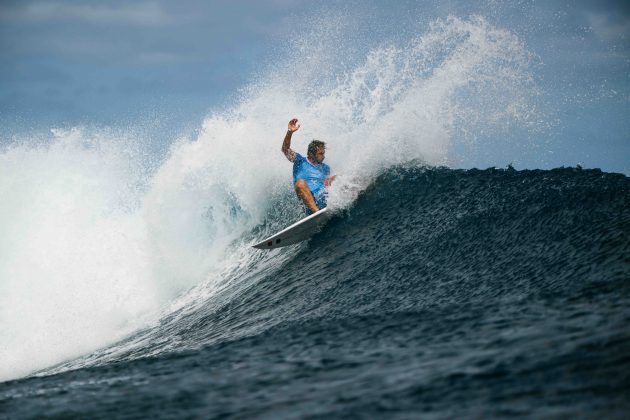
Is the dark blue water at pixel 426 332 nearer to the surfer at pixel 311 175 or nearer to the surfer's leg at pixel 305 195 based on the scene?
the surfer's leg at pixel 305 195

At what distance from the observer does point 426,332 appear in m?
4.21

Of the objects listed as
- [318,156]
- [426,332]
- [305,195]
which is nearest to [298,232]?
[305,195]

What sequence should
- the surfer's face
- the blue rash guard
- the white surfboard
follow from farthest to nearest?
the surfer's face, the blue rash guard, the white surfboard

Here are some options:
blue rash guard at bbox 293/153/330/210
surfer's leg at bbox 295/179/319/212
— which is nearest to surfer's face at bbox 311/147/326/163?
blue rash guard at bbox 293/153/330/210

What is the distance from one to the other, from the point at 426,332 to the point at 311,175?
632cm

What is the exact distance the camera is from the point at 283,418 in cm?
296

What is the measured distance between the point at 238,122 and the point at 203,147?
0.99 m

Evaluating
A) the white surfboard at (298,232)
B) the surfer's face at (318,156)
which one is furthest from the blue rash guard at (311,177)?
the white surfboard at (298,232)

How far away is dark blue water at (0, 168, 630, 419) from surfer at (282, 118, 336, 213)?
126 centimetres

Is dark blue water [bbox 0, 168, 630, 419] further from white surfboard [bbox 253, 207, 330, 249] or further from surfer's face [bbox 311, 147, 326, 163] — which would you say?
surfer's face [bbox 311, 147, 326, 163]

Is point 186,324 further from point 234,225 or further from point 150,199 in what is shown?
point 150,199

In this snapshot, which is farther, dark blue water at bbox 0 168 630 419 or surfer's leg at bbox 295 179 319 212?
surfer's leg at bbox 295 179 319 212

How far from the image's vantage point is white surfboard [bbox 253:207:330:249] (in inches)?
390

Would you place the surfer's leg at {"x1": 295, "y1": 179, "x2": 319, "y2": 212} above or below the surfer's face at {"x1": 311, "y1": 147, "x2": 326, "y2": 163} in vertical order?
below
